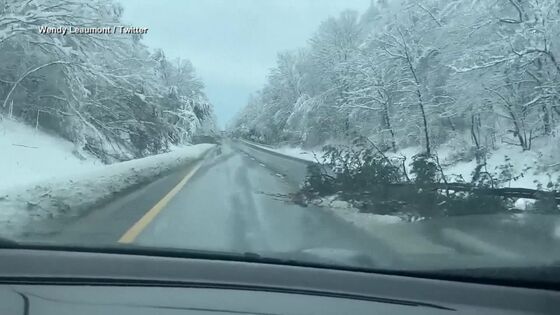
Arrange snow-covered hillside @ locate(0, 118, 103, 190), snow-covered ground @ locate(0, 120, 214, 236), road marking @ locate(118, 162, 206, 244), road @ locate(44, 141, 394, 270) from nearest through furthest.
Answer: road @ locate(44, 141, 394, 270) → road marking @ locate(118, 162, 206, 244) → snow-covered ground @ locate(0, 120, 214, 236) → snow-covered hillside @ locate(0, 118, 103, 190)

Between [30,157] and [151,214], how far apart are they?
3.43 ft

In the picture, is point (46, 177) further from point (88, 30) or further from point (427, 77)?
point (427, 77)

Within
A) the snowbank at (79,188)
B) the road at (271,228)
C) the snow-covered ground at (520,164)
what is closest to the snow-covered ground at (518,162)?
the snow-covered ground at (520,164)

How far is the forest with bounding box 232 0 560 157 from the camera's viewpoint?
12.7 feet

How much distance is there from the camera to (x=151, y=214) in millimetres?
5344

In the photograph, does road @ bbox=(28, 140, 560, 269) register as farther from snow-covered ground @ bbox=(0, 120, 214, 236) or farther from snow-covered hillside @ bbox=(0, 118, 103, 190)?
snow-covered hillside @ bbox=(0, 118, 103, 190)

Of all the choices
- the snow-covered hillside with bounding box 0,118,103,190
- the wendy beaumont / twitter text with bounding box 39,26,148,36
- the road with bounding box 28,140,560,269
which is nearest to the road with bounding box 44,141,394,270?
the road with bounding box 28,140,560,269

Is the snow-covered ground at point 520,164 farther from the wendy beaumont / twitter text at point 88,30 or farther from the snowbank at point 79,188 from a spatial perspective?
the snowbank at point 79,188

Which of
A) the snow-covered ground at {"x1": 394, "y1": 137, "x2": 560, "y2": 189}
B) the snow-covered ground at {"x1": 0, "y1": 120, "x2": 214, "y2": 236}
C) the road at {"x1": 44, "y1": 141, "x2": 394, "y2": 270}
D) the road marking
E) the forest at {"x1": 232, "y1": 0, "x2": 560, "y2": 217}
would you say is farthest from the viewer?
the snow-covered ground at {"x1": 0, "y1": 120, "x2": 214, "y2": 236}

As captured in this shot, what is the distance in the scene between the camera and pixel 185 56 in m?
5.01

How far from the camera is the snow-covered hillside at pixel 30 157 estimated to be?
4594mm

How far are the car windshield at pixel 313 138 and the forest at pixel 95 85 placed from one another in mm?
14

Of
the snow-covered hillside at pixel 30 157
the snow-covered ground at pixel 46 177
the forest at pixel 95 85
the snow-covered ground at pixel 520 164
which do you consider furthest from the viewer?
the forest at pixel 95 85

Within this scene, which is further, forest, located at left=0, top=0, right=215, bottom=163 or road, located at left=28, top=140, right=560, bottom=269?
forest, located at left=0, top=0, right=215, bottom=163
